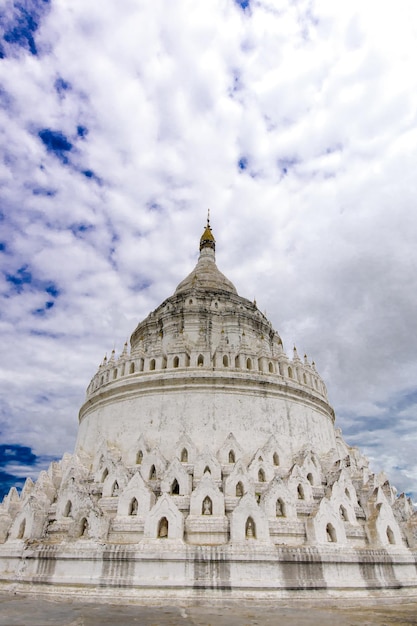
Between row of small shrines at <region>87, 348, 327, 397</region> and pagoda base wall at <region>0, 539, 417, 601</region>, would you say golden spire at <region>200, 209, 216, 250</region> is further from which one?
pagoda base wall at <region>0, 539, 417, 601</region>

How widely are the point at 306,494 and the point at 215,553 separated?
455cm

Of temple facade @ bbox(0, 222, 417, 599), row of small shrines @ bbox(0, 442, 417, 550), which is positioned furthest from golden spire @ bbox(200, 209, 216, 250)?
row of small shrines @ bbox(0, 442, 417, 550)

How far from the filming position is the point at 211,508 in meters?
14.2

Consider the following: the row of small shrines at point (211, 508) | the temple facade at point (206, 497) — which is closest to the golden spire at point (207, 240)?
the temple facade at point (206, 497)

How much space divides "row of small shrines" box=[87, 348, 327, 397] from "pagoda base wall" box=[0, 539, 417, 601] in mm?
8265

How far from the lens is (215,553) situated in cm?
1256

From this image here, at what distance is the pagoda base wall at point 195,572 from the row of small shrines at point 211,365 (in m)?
8.27

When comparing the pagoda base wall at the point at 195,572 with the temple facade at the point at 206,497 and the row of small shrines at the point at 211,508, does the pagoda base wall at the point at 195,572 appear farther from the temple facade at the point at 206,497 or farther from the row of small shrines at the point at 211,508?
the row of small shrines at the point at 211,508

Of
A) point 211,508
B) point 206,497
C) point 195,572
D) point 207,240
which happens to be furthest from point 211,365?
point 207,240

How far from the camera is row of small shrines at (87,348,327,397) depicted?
785 inches

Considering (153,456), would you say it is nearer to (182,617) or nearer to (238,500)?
(238,500)

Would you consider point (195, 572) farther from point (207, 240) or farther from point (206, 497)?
point (207, 240)

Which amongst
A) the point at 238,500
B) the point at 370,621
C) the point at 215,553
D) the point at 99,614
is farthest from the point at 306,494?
the point at 99,614

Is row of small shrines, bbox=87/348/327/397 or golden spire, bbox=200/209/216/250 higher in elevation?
golden spire, bbox=200/209/216/250
